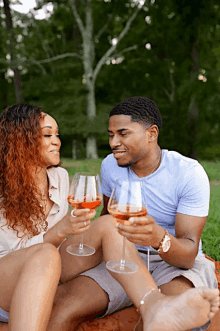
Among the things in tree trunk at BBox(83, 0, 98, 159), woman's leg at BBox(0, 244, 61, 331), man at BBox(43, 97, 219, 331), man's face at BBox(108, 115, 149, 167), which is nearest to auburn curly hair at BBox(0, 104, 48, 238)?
man at BBox(43, 97, 219, 331)

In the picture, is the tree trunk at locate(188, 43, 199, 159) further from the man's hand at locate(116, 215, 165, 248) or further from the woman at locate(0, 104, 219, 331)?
the man's hand at locate(116, 215, 165, 248)

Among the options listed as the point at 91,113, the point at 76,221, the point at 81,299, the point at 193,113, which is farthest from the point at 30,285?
the point at 91,113

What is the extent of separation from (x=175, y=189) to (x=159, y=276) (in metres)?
0.69

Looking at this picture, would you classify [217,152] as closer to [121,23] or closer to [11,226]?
[121,23]

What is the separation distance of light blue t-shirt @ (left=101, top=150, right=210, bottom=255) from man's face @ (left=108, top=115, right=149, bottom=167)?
192 mm

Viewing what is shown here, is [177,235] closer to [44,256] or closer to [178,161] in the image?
[178,161]

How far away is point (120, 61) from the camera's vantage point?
797 inches

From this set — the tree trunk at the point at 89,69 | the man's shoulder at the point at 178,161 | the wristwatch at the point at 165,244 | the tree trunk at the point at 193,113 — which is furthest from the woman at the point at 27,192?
the tree trunk at the point at 89,69

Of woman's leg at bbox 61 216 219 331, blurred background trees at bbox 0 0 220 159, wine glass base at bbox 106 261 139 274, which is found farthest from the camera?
blurred background trees at bbox 0 0 220 159

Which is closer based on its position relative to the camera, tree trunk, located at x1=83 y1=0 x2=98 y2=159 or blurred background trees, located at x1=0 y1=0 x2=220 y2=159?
blurred background trees, located at x1=0 y1=0 x2=220 y2=159

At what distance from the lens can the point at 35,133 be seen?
2.73m

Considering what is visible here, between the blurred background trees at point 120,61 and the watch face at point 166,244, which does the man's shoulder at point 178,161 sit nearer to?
the watch face at point 166,244

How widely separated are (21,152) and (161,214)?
4.19 ft

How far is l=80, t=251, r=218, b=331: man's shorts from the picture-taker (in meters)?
2.41
